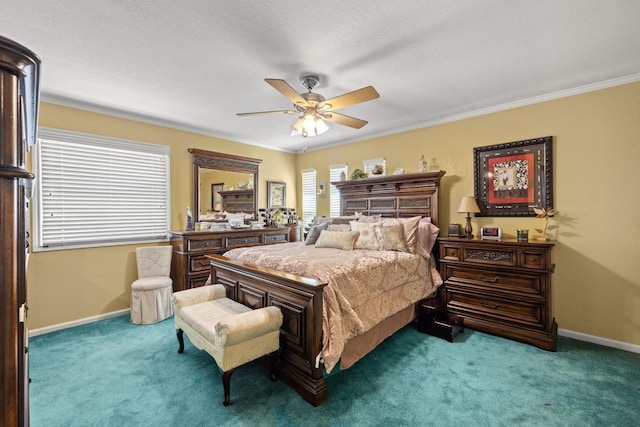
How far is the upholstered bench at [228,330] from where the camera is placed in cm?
210

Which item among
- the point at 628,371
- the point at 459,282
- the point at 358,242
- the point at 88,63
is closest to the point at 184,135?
the point at 88,63

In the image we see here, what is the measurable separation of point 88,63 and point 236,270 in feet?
8.10

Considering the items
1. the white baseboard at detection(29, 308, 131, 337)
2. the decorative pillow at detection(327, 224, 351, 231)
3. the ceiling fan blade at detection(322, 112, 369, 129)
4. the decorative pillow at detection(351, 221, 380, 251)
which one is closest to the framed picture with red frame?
the decorative pillow at detection(351, 221, 380, 251)

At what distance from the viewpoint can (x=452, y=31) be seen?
2244 mm

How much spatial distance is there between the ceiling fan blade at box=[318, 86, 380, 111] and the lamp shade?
6.79 feet

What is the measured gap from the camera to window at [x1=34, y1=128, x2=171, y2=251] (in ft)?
11.5

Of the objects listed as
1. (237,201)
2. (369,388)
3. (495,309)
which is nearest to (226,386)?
(369,388)

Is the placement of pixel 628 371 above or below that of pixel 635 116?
below

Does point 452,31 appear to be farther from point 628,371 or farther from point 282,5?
point 628,371

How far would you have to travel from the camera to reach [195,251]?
426 centimetres

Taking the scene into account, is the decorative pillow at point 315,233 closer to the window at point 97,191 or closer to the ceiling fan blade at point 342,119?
the ceiling fan blade at point 342,119

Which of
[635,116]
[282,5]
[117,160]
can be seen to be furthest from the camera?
[117,160]

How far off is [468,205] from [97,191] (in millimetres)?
5055

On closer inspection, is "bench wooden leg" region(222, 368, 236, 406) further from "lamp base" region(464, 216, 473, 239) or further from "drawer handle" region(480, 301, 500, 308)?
"lamp base" region(464, 216, 473, 239)
